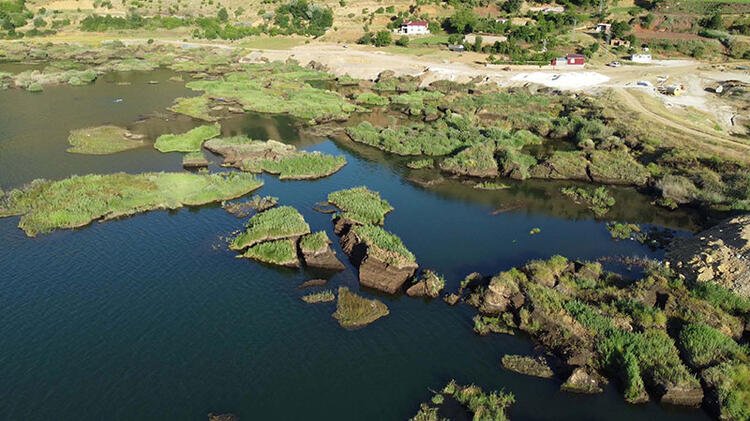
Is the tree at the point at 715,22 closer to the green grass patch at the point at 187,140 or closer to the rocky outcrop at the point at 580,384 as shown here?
the green grass patch at the point at 187,140

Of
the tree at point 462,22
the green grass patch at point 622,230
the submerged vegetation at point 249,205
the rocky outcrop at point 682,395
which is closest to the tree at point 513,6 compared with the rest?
the tree at point 462,22

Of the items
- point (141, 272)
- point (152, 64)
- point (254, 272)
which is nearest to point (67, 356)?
point (141, 272)

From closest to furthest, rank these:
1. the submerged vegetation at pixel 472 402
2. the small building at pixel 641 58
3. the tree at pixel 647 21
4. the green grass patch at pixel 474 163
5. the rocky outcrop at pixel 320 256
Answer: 1. the submerged vegetation at pixel 472 402
2. the rocky outcrop at pixel 320 256
3. the green grass patch at pixel 474 163
4. the small building at pixel 641 58
5. the tree at pixel 647 21

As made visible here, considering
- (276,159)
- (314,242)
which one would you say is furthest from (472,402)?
(276,159)

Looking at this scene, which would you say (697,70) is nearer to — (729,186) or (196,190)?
(729,186)

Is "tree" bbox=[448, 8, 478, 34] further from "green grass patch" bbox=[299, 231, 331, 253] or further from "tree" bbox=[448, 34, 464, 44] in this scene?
"green grass patch" bbox=[299, 231, 331, 253]

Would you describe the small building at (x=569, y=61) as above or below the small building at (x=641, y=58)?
below

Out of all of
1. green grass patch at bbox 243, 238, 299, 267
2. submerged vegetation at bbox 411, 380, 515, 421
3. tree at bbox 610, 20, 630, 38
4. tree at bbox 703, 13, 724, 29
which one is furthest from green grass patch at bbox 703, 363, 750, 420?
tree at bbox 703, 13, 724, 29
